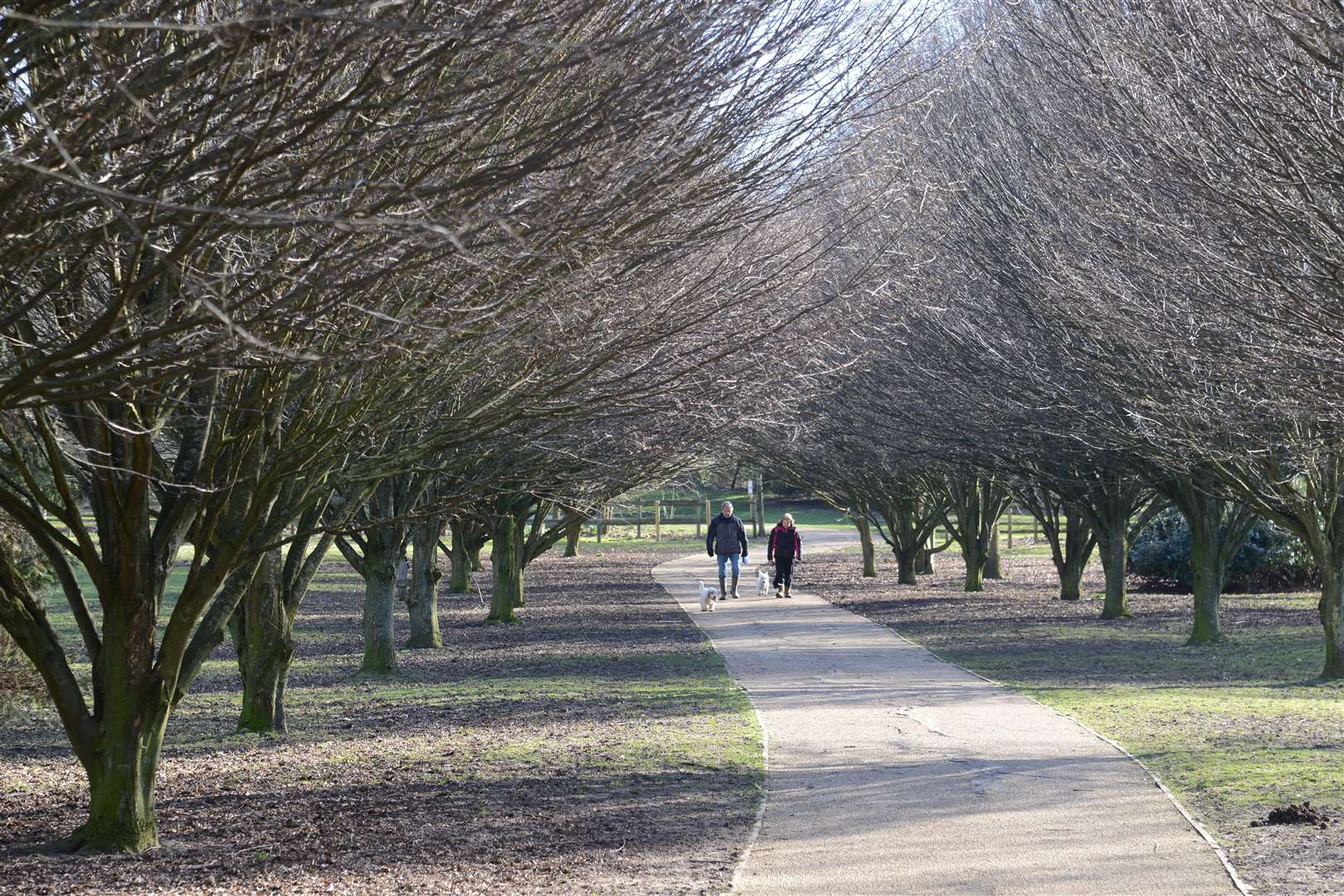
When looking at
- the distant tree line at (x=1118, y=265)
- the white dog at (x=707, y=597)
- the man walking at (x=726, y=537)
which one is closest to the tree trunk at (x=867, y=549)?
the man walking at (x=726, y=537)

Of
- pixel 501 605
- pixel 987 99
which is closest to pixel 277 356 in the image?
pixel 987 99

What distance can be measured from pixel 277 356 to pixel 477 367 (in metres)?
2.17

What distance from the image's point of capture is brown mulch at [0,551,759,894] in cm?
686

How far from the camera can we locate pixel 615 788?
8969 millimetres

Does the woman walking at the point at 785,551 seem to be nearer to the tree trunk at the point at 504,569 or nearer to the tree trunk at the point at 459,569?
the tree trunk at the point at 459,569

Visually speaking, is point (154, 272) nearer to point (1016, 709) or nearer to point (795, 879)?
point (795, 879)

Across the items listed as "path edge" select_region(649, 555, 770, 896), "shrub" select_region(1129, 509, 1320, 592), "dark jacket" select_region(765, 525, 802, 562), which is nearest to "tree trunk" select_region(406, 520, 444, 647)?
"path edge" select_region(649, 555, 770, 896)

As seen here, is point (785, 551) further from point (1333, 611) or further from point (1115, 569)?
point (1333, 611)

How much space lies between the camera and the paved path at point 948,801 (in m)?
6.68

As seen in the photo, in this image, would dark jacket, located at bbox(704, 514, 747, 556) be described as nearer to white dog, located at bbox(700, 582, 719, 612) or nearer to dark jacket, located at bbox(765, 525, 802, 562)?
white dog, located at bbox(700, 582, 719, 612)

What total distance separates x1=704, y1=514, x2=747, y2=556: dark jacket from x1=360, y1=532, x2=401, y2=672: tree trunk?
11111 millimetres

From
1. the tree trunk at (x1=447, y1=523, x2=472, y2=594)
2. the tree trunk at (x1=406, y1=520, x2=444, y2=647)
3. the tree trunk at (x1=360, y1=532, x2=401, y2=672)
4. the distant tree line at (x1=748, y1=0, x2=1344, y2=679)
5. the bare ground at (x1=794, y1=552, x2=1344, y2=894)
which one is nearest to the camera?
the distant tree line at (x1=748, y1=0, x2=1344, y2=679)

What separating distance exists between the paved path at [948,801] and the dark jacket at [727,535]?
11208 mm

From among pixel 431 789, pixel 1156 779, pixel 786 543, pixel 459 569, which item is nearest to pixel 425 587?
pixel 431 789
